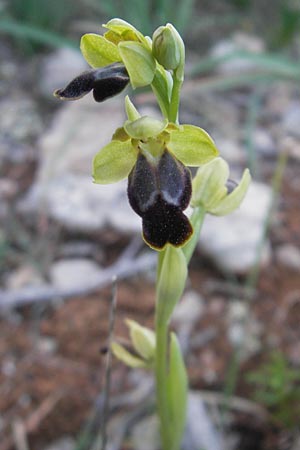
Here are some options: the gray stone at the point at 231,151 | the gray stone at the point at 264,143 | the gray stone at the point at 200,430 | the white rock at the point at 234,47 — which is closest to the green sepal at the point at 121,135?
the gray stone at the point at 200,430

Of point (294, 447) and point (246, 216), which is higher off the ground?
point (246, 216)

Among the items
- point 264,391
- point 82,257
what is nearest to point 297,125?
point 82,257

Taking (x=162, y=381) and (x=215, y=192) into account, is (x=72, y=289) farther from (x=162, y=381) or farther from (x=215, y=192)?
(x=215, y=192)

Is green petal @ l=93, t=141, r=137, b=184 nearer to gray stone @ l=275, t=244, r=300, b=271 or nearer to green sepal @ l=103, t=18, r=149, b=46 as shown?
green sepal @ l=103, t=18, r=149, b=46

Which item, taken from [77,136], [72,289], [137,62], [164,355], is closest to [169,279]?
[164,355]

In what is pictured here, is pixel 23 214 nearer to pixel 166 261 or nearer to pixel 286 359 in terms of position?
pixel 286 359

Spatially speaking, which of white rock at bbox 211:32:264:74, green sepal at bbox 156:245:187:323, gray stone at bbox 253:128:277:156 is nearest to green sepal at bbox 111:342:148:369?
green sepal at bbox 156:245:187:323

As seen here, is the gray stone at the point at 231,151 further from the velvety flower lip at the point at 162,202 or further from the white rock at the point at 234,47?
the velvety flower lip at the point at 162,202
